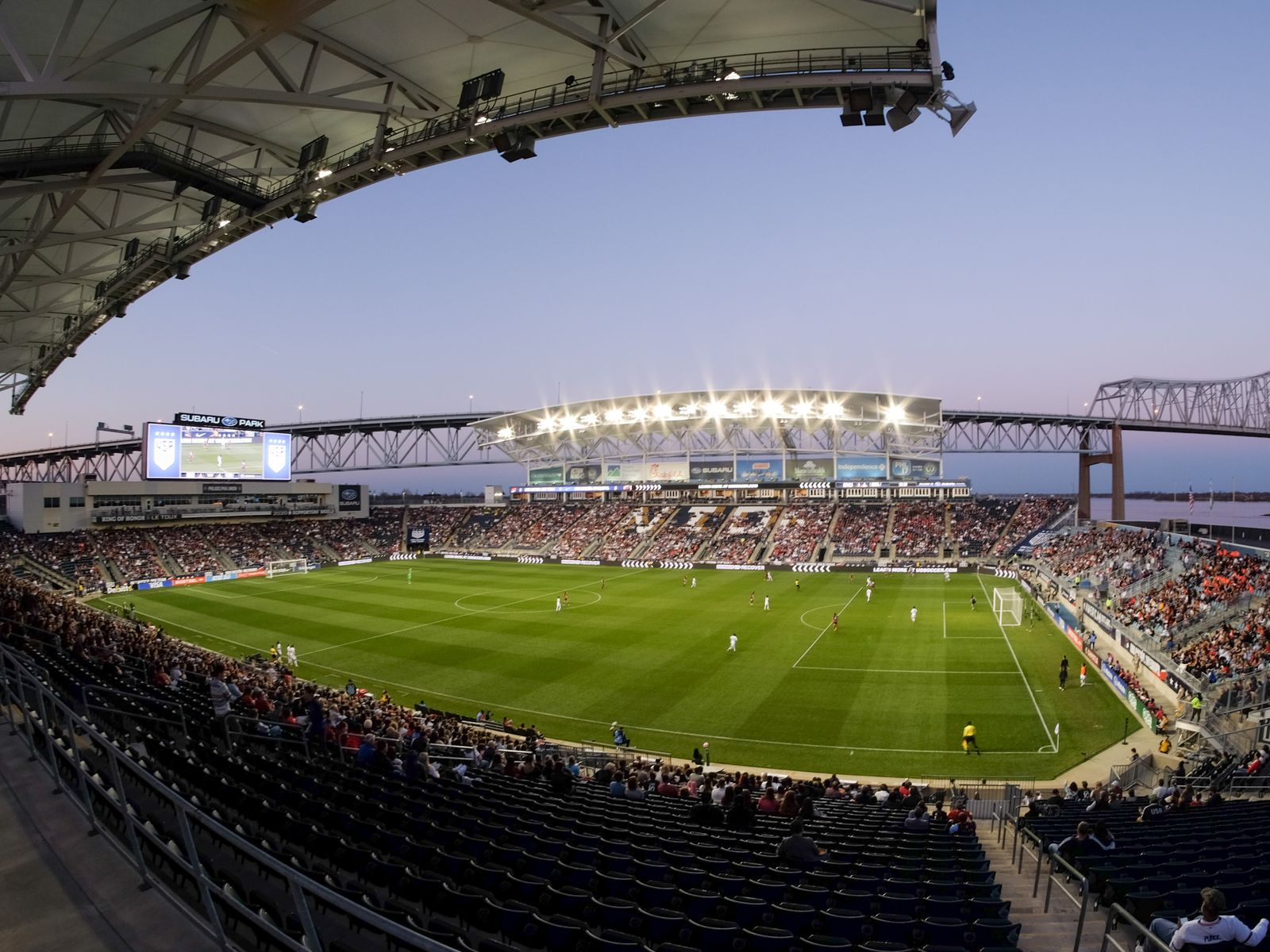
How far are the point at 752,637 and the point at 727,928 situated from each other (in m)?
29.0

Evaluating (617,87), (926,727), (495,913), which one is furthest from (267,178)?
(926,727)

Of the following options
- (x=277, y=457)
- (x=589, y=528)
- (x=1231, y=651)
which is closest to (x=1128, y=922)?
(x=1231, y=651)

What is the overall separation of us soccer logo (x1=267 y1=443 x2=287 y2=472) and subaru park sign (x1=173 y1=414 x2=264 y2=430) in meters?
3.09

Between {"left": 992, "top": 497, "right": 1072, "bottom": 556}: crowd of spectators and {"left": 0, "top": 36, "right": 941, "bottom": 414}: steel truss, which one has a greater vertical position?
{"left": 0, "top": 36, "right": 941, "bottom": 414}: steel truss

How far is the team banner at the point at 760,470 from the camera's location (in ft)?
233

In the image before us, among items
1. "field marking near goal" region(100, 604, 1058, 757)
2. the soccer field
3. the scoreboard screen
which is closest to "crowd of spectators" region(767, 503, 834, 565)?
the soccer field

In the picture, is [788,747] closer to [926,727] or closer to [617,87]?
[926,727]

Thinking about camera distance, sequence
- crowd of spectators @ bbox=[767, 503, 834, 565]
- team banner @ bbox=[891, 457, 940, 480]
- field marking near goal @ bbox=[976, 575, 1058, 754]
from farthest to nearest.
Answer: team banner @ bbox=[891, 457, 940, 480]
crowd of spectators @ bbox=[767, 503, 834, 565]
field marking near goal @ bbox=[976, 575, 1058, 754]

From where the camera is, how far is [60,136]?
1128cm

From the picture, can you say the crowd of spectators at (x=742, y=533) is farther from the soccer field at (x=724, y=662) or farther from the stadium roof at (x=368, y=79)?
the stadium roof at (x=368, y=79)

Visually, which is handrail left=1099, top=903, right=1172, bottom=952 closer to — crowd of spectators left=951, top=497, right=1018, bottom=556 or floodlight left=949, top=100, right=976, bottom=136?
floodlight left=949, top=100, right=976, bottom=136

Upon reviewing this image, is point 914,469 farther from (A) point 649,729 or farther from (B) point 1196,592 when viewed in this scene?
(A) point 649,729

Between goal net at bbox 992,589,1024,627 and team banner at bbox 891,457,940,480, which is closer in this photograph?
goal net at bbox 992,589,1024,627

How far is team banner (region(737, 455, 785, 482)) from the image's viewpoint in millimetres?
70938
